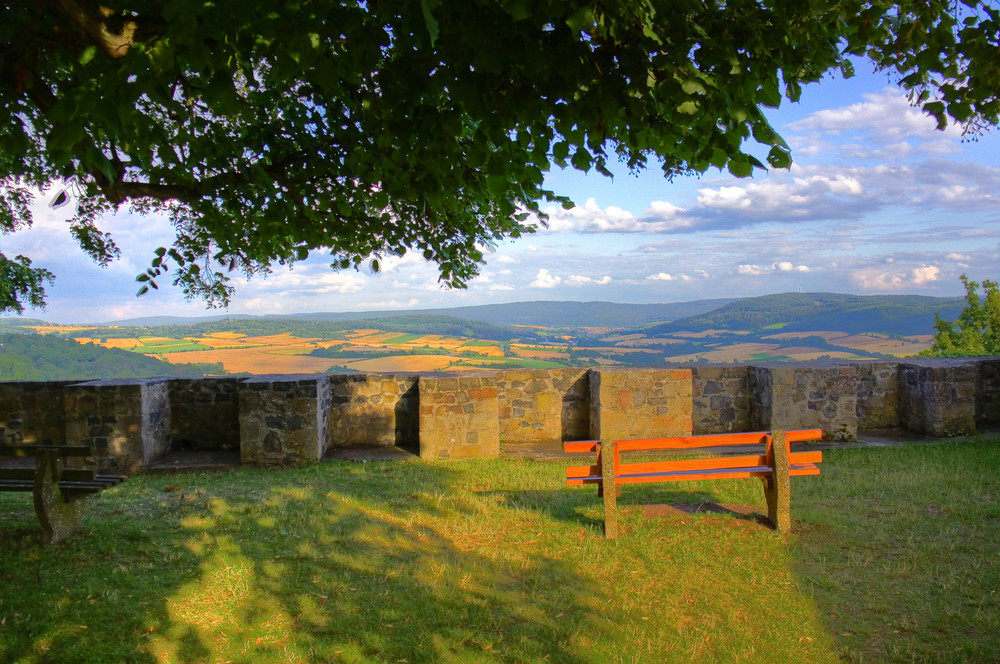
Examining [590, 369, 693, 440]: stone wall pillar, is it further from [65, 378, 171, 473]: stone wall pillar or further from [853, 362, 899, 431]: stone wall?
[65, 378, 171, 473]: stone wall pillar

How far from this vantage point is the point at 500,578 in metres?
4.52

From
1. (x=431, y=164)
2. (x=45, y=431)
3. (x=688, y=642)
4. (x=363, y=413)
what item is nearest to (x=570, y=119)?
(x=431, y=164)

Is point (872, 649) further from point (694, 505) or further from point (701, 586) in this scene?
point (694, 505)

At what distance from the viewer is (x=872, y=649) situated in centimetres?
366

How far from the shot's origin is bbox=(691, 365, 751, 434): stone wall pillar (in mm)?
9922

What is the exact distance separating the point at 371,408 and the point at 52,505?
4701 millimetres

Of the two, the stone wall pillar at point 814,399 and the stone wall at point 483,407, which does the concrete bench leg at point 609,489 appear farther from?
the stone wall pillar at point 814,399

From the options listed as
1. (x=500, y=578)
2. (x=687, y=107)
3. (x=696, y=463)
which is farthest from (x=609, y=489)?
(x=687, y=107)

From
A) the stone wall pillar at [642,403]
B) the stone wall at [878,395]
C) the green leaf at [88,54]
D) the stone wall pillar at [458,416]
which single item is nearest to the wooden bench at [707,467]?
the stone wall pillar at [458,416]

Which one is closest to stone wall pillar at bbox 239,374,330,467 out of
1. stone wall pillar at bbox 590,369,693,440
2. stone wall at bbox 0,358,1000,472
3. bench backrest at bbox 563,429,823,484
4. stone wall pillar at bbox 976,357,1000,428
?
stone wall at bbox 0,358,1000,472

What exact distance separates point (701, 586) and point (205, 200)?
5378 millimetres

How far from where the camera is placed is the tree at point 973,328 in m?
24.5

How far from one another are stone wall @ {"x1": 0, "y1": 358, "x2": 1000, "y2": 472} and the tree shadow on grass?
2213mm

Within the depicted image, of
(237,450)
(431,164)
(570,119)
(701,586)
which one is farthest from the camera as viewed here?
(237,450)
